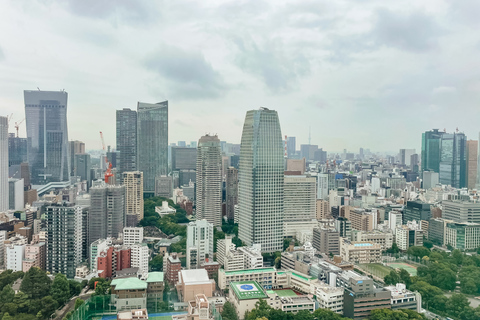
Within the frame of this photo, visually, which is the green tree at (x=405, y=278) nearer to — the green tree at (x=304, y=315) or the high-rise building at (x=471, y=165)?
the green tree at (x=304, y=315)

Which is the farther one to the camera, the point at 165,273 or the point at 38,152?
the point at 38,152

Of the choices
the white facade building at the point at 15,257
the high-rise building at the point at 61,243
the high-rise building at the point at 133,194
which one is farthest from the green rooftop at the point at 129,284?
the high-rise building at the point at 133,194

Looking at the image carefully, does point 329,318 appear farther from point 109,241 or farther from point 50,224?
point 50,224

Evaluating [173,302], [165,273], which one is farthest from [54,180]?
[173,302]

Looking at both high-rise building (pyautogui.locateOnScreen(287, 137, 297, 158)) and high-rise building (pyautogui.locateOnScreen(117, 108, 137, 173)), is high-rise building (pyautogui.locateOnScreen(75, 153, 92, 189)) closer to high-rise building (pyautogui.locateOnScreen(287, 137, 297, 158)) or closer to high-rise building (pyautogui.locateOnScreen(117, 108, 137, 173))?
high-rise building (pyautogui.locateOnScreen(117, 108, 137, 173))

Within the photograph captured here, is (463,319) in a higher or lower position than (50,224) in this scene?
lower

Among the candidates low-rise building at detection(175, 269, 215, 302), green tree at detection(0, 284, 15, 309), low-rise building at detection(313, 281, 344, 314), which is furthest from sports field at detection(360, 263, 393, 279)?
green tree at detection(0, 284, 15, 309)
